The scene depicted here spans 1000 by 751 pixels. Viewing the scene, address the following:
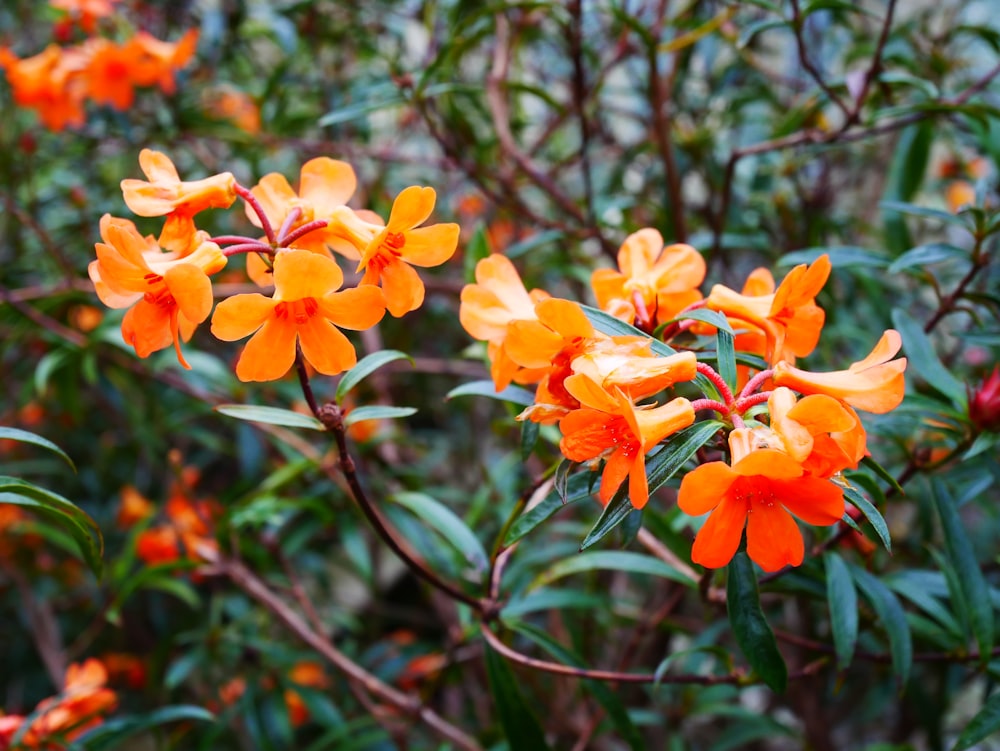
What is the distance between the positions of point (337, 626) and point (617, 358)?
1.75 m

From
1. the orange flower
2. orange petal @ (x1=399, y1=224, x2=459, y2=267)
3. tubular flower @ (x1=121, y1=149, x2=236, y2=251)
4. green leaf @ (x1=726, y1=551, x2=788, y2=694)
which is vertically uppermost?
tubular flower @ (x1=121, y1=149, x2=236, y2=251)

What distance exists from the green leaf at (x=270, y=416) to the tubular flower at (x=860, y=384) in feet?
1.24

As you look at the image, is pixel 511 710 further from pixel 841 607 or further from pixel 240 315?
pixel 240 315

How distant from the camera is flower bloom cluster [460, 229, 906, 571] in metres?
0.52

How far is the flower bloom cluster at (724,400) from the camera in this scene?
0.52 metres

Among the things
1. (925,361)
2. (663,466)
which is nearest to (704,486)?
(663,466)

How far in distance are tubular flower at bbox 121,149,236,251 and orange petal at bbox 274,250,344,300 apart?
14 cm

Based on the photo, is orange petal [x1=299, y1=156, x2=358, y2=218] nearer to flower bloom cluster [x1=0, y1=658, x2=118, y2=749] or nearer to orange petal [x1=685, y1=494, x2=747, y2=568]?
orange petal [x1=685, y1=494, x2=747, y2=568]

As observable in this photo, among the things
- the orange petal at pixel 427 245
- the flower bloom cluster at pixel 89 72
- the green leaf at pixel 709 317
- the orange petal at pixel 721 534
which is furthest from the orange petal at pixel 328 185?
the flower bloom cluster at pixel 89 72

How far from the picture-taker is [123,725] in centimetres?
106

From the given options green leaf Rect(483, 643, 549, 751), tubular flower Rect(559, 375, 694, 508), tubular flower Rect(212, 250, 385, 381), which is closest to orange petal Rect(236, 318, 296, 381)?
tubular flower Rect(212, 250, 385, 381)

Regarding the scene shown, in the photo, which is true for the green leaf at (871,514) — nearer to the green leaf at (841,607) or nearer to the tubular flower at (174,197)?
the green leaf at (841,607)

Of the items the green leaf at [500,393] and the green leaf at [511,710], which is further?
the green leaf at [511,710]

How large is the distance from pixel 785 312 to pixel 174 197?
53 cm
